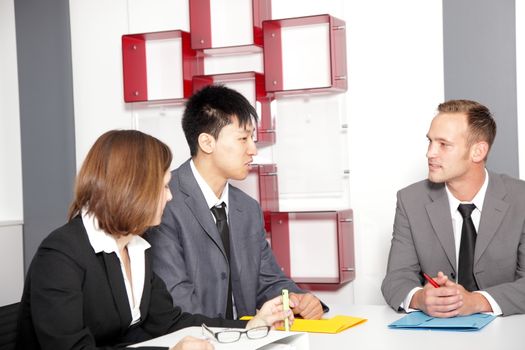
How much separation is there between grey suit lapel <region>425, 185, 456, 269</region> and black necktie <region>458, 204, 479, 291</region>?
4 cm

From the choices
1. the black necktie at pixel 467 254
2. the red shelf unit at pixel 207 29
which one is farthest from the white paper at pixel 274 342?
the red shelf unit at pixel 207 29

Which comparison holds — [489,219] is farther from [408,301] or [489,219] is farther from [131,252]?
[131,252]

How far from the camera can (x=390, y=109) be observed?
4039 millimetres

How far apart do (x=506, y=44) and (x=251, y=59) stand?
1398 millimetres

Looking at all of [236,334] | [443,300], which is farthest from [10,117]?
[236,334]

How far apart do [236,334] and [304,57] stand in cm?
253

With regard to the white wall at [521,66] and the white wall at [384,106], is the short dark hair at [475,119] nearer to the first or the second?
the white wall at [521,66]

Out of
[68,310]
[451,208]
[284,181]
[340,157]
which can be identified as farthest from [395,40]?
[68,310]

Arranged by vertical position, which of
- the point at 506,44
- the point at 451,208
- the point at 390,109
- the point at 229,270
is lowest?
the point at 229,270

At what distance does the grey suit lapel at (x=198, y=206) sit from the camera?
9.68 ft

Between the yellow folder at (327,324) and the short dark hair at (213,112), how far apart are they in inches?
40.9

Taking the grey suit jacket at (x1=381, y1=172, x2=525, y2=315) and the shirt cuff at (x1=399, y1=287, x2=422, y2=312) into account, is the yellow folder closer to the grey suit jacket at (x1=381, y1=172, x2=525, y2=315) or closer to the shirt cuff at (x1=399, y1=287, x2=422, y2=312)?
the shirt cuff at (x1=399, y1=287, x2=422, y2=312)

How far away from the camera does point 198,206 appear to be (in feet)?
9.76

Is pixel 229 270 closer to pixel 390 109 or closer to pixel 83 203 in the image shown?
pixel 83 203
